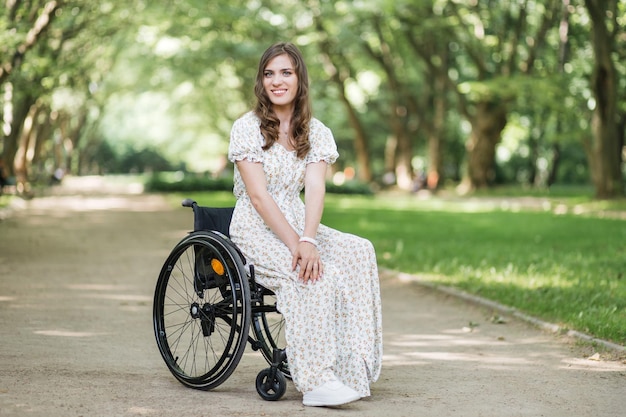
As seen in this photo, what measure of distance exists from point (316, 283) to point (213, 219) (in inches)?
31.7

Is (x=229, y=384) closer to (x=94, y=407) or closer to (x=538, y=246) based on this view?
(x=94, y=407)

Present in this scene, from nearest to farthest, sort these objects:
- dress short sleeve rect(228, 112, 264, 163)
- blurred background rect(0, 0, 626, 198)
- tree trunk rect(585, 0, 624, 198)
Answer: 1. dress short sleeve rect(228, 112, 264, 163)
2. tree trunk rect(585, 0, 624, 198)
3. blurred background rect(0, 0, 626, 198)

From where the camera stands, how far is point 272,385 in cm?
470

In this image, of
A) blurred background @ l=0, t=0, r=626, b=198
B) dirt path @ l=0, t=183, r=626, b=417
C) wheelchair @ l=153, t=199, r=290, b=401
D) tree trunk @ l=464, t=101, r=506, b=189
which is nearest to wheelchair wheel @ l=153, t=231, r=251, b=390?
wheelchair @ l=153, t=199, r=290, b=401

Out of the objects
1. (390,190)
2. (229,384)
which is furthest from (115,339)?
(390,190)

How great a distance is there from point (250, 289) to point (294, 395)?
2.00 feet

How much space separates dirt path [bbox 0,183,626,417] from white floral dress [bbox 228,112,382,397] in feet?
0.74

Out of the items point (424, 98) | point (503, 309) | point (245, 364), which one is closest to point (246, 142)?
point (245, 364)

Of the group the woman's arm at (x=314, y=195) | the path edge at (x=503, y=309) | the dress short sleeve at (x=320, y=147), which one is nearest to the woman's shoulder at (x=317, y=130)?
the dress short sleeve at (x=320, y=147)

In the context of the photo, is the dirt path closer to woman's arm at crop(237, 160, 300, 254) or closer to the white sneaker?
the white sneaker

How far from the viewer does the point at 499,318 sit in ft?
25.9

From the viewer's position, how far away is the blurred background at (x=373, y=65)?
2314cm

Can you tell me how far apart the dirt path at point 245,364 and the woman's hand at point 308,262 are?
0.63 m

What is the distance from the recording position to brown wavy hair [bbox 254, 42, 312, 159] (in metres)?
5.00
